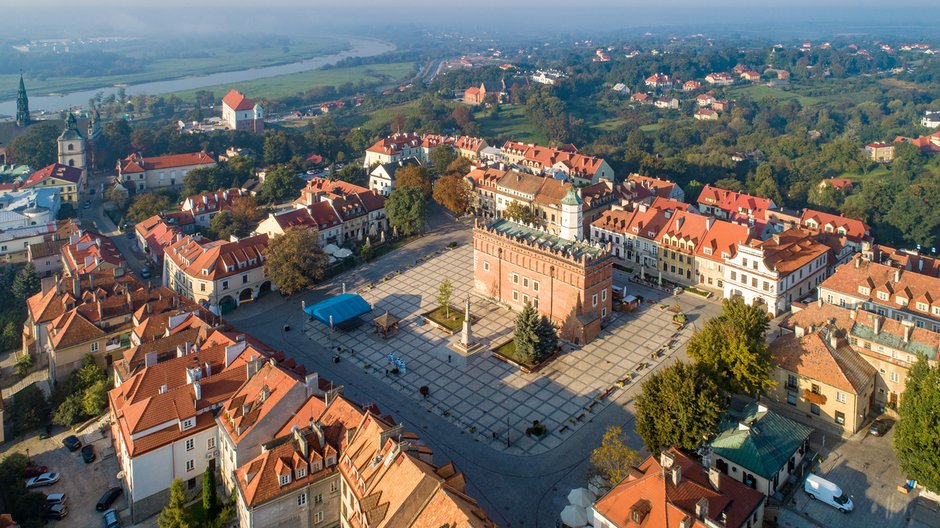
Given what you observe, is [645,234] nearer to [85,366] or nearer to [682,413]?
[682,413]

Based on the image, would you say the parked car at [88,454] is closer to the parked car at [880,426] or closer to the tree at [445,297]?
the tree at [445,297]

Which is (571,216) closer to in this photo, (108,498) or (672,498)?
(672,498)

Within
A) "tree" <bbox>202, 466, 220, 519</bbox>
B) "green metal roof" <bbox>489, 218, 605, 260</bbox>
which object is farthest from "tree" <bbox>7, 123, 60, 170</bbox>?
"tree" <bbox>202, 466, 220, 519</bbox>

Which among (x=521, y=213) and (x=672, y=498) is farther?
(x=521, y=213)

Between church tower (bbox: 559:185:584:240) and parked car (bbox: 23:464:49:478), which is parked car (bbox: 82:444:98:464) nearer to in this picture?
parked car (bbox: 23:464:49:478)

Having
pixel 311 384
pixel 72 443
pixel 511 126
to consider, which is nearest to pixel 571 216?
pixel 311 384
